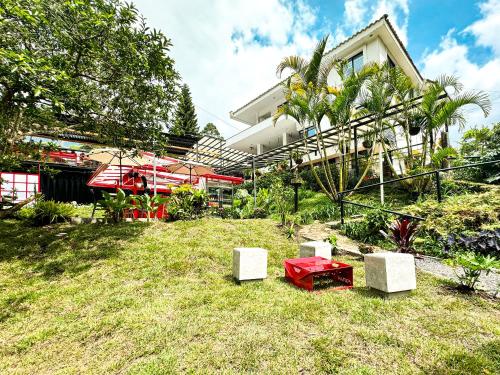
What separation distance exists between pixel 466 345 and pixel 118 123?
6.58 m

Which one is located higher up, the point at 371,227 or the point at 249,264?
the point at 371,227

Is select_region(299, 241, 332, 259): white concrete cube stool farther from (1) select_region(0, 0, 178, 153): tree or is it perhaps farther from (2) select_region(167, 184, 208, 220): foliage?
(1) select_region(0, 0, 178, 153): tree

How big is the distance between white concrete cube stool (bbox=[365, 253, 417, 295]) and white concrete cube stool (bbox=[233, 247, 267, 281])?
150 centimetres

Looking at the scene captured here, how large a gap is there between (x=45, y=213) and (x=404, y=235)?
25.8 ft

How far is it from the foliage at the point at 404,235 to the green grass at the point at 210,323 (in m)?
1.04

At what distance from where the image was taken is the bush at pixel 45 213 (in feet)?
19.2

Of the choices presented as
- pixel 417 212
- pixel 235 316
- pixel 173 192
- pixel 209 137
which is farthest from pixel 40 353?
pixel 209 137

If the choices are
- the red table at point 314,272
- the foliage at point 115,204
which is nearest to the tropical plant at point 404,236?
the red table at point 314,272

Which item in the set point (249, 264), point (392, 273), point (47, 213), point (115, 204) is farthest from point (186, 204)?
point (392, 273)

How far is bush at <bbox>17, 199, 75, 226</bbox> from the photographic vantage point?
584 centimetres

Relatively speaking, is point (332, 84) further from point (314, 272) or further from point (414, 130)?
point (314, 272)

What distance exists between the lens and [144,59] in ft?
13.9

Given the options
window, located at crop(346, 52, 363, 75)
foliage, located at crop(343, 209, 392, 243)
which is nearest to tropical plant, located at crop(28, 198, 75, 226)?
foliage, located at crop(343, 209, 392, 243)

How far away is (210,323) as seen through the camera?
253 cm
